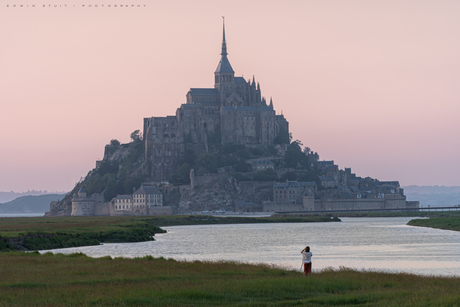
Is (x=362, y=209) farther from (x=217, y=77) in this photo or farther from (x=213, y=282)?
(x=213, y=282)

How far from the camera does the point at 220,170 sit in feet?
503

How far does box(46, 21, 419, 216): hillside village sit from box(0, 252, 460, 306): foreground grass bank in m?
117

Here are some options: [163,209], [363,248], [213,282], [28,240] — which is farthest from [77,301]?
[163,209]

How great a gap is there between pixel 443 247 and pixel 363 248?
5464mm

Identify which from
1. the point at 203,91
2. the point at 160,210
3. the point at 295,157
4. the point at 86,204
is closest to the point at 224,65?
the point at 203,91

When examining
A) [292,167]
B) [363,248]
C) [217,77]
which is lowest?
[363,248]

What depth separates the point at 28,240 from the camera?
48.2 metres

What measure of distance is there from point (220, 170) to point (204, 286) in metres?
130

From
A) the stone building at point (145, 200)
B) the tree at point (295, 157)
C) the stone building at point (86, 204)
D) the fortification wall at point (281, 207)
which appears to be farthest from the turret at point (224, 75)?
the stone building at point (86, 204)

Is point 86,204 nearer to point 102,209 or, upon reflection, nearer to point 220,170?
point 102,209

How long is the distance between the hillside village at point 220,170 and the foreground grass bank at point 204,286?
384ft

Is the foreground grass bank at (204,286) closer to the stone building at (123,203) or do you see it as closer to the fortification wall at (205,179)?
the stone building at (123,203)

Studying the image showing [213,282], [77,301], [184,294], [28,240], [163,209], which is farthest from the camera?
[163,209]

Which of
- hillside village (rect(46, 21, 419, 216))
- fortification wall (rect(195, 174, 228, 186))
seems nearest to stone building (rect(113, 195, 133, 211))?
hillside village (rect(46, 21, 419, 216))
